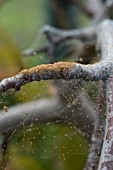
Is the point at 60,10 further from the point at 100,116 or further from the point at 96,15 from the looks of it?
the point at 100,116

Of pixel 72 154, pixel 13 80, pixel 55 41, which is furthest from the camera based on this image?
pixel 55 41

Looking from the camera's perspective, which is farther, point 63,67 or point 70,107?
point 70,107

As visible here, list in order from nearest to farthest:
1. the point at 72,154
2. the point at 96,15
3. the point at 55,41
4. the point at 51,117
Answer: the point at 72,154, the point at 51,117, the point at 55,41, the point at 96,15

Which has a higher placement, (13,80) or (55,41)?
(55,41)

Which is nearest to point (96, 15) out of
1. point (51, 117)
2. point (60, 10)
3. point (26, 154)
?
point (60, 10)

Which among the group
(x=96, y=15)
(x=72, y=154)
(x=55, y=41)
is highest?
(x=96, y=15)

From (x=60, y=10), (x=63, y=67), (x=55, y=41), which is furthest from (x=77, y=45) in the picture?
(x=63, y=67)

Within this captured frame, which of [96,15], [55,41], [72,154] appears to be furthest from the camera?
[96,15]

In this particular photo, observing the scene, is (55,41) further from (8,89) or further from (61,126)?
(8,89)

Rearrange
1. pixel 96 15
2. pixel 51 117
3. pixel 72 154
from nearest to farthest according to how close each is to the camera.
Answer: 1. pixel 72 154
2. pixel 51 117
3. pixel 96 15
